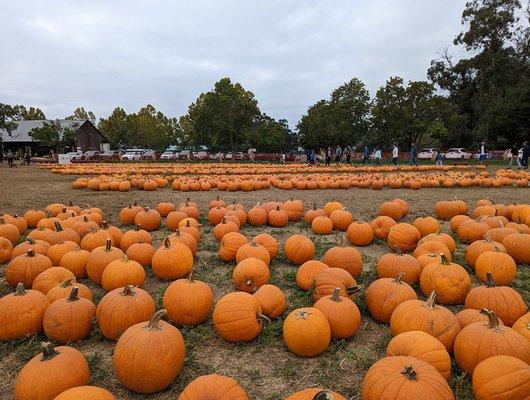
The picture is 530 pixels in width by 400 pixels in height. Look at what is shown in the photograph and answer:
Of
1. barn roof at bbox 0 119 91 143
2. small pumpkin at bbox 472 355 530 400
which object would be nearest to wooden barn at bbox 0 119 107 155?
barn roof at bbox 0 119 91 143

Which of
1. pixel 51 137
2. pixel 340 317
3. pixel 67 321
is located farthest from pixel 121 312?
pixel 51 137

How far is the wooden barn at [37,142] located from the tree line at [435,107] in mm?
13449

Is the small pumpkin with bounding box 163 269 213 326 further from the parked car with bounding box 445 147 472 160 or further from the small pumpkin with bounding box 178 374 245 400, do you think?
the parked car with bounding box 445 147 472 160

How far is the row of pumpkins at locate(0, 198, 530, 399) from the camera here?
2777mm

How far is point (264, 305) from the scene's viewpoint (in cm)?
405

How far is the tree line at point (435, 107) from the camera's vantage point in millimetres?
45750

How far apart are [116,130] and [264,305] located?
9095cm

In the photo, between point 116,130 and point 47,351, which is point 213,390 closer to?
point 47,351

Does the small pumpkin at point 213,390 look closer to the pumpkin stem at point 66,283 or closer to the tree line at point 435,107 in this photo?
the pumpkin stem at point 66,283

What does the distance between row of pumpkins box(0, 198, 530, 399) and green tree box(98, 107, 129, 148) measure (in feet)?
282

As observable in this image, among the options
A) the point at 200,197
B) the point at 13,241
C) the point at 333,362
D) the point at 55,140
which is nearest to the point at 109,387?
the point at 333,362

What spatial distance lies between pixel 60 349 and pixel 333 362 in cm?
226

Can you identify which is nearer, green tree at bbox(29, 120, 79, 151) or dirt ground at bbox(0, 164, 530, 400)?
dirt ground at bbox(0, 164, 530, 400)

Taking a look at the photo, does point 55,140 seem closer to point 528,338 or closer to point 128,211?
point 128,211
